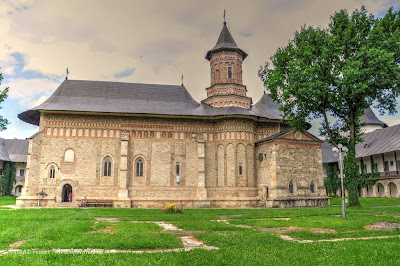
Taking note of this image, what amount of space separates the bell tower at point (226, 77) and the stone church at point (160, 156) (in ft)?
4.51

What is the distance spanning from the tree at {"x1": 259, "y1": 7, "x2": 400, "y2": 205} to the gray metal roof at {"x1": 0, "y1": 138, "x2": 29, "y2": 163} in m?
39.8

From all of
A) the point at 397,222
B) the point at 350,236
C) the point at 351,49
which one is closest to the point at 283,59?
the point at 351,49

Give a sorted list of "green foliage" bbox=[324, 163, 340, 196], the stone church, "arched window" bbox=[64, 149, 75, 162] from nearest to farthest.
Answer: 1. the stone church
2. "arched window" bbox=[64, 149, 75, 162]
3. "green foliage" bbox=[324, 163, 340, 196]

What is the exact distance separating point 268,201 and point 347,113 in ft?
31.7

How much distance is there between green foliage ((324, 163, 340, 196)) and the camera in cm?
4544

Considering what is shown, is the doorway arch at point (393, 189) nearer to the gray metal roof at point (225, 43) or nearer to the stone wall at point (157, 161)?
the stone wall at point (157, 161)

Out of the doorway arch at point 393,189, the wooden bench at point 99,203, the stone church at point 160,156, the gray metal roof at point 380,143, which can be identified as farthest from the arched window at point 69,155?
the doorway arch at point 393,189

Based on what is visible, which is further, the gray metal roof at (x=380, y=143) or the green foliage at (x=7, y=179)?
the green foliage at (x=7, y=179)

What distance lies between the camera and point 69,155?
28.2 m

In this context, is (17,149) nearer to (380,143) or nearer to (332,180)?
(332,180)

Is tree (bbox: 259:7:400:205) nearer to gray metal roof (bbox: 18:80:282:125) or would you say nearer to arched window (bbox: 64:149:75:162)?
gray metal roof (bbox: 18:80:282:125)

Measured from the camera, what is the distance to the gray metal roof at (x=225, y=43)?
3356 cm

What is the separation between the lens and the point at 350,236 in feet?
33.7

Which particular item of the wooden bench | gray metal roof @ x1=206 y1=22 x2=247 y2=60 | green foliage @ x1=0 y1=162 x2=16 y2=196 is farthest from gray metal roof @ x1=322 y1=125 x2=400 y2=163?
green foliage @ x1=0 y1=162 x2=16 y2=196
